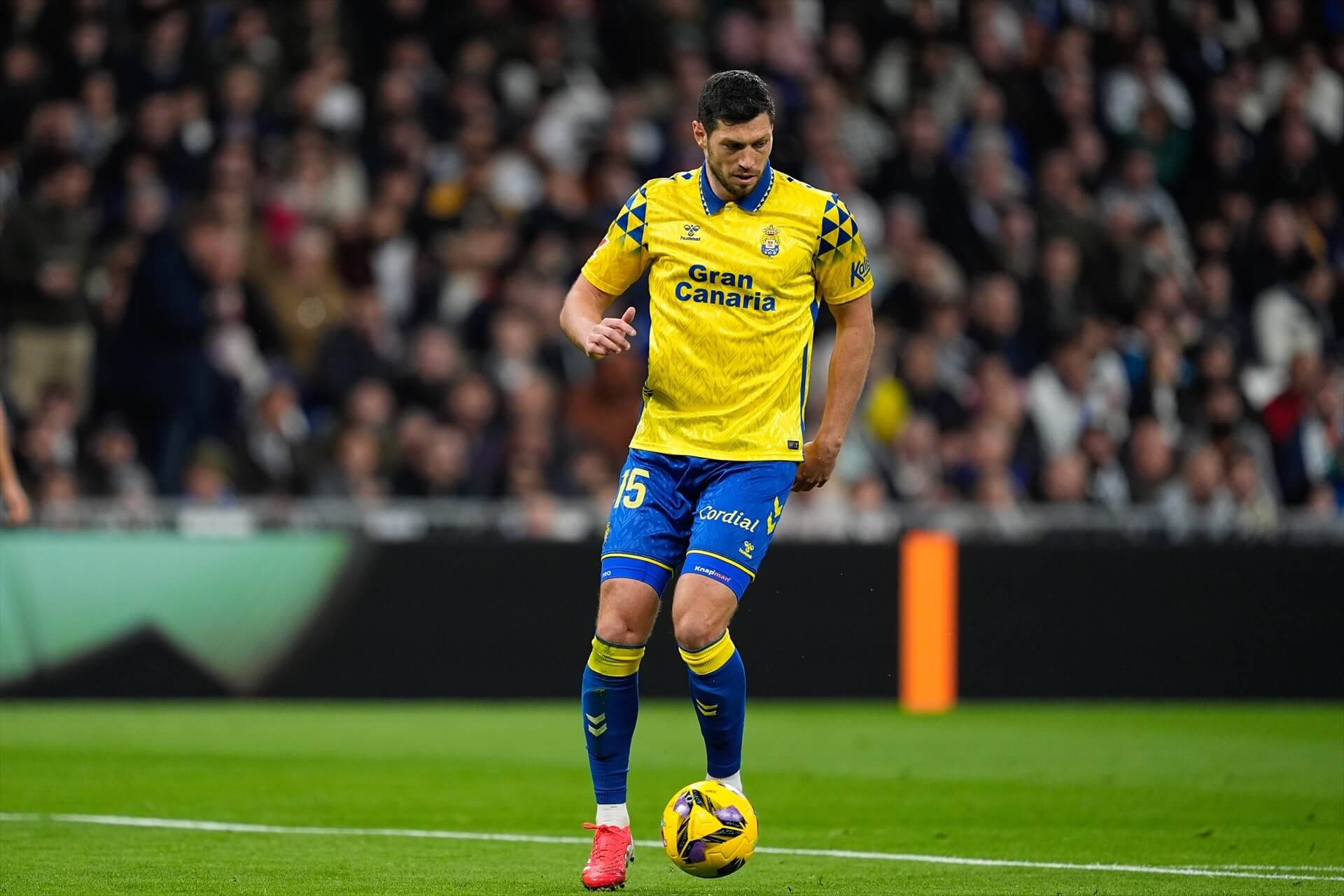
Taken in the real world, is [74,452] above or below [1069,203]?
below

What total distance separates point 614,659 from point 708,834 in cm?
68

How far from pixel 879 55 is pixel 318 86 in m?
5.72

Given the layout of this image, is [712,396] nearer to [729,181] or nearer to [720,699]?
[729,181]

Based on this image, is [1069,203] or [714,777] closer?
[714,777]

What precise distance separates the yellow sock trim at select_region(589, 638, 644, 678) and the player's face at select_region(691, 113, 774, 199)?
5.10 feet

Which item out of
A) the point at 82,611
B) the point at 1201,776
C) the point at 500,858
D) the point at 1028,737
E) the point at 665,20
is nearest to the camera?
the point at 500,858

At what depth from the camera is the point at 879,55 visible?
20.3 meters

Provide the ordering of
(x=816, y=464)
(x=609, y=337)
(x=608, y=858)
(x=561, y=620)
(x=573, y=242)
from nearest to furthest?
(x=609, y=337)
(x=608, y=858)
(x=816, y=464)
(x=561, y=620)
(x=573, y=242)

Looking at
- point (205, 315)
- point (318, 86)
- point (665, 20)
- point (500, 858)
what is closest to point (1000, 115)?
point (665, 20)

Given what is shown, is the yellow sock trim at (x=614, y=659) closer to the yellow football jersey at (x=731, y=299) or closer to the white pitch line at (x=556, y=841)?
the yellow football jersey at (x=731, y=299)

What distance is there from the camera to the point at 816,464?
742 cm

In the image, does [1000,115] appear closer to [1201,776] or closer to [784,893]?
[1201,776]

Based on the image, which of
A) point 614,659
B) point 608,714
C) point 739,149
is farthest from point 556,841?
point 739,149

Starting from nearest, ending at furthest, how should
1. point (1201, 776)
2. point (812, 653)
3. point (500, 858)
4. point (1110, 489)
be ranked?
point (500, 858) < point (1201, 776) < point (812, 653) < point (1110, 489)
